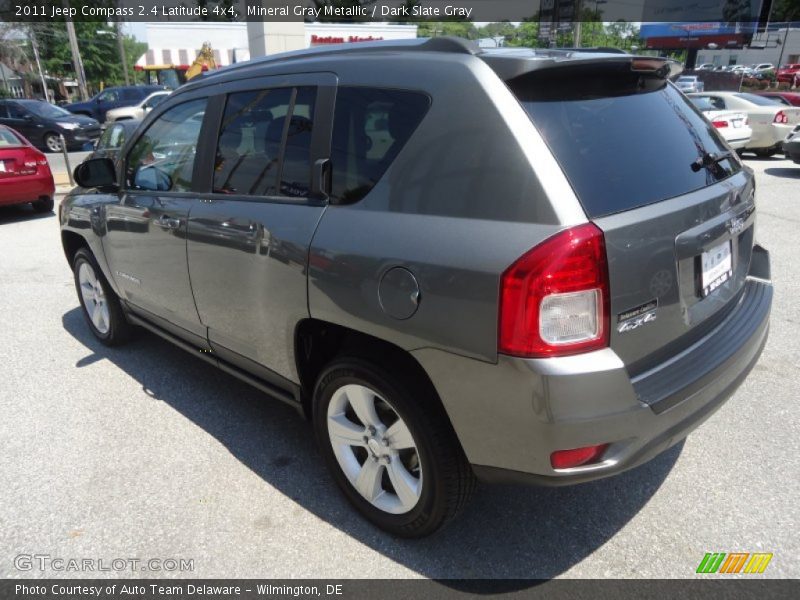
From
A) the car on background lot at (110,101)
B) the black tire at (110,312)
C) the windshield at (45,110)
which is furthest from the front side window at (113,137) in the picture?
the car on background lot at (110,101)

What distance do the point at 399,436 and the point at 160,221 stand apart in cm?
191

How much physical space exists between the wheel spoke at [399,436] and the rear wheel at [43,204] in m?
9.44

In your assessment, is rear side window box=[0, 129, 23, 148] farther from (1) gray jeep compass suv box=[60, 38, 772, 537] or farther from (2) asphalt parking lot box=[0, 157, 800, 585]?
(1) gray jeep compass suv box=[60, 38, 772, 537]

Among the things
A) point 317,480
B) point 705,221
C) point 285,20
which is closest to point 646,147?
point 705,221

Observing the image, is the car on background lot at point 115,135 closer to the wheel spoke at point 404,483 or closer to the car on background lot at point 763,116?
the wheel spoke at point 404,483

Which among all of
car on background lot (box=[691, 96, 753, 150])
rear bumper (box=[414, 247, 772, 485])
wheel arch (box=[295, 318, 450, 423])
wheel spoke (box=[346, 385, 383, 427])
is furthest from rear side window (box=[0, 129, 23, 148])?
car on background lot (box=[691, 96, 753, 150])

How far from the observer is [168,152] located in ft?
11.3

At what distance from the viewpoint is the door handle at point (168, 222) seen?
3115 mm

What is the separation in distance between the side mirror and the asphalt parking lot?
4.25ft

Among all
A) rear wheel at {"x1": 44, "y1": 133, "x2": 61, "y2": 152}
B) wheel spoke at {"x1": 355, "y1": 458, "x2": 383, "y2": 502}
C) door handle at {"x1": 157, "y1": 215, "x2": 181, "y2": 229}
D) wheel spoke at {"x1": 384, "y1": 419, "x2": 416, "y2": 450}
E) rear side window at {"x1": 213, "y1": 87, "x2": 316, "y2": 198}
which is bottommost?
rear wheel at {"x1": 44, "y1": 133, "x2": 61, "y2": 152}

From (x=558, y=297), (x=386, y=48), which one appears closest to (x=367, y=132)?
(x=386, y=48)

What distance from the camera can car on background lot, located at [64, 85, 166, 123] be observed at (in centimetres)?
2345

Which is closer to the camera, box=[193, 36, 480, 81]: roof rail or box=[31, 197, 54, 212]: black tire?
box=[193, 36, 480, 81]: roof rail

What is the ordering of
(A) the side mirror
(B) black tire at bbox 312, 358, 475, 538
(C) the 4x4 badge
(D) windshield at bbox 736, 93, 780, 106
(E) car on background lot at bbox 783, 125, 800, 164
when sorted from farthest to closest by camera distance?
1. (D) windshield at bbox 736, 93, 780, 106
2. (E) car on background lot at bbox 783, 125, 800, 164
3. (A) the side mirror
4. (B) black tire at bbox 312, 358, 475, 538
5. (C) the 4x4 badge
